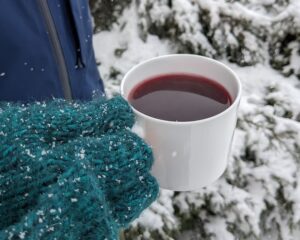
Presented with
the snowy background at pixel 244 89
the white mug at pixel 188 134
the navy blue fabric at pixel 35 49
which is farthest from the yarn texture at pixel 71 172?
the snowy background at pixel 244 89

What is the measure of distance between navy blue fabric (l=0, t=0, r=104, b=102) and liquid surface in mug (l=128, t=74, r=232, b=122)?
1.01 feet

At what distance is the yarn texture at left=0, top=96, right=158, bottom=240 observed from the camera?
501 millimetres

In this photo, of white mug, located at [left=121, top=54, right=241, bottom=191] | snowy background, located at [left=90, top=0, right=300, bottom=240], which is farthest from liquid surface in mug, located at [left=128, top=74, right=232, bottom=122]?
snowy background, located at [left=90, top=0, right=300, bottom=240]

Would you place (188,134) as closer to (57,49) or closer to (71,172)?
(71,172)

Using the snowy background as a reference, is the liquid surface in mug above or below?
above

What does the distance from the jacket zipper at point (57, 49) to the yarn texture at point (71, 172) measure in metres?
0.33

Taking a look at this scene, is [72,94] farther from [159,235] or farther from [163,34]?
[163,34]

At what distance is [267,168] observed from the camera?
146 centimetres

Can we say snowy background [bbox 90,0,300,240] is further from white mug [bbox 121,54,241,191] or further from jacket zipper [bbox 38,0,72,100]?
white mug [bbox 121,54,241,191]

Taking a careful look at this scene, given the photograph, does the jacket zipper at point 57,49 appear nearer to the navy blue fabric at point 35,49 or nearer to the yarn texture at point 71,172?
the navy blue fabric at point 35,49

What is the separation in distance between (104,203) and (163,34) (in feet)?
4.74

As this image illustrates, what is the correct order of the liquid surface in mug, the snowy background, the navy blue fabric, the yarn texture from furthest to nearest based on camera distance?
the snowy background
the navy blue fabric
the liquid surface in mug
the yarn texture

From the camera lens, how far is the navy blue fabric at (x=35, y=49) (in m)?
0.81

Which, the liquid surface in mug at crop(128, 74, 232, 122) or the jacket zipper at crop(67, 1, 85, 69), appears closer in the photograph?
the liquid surface in mug at crop(128, 74, 232, 122)
